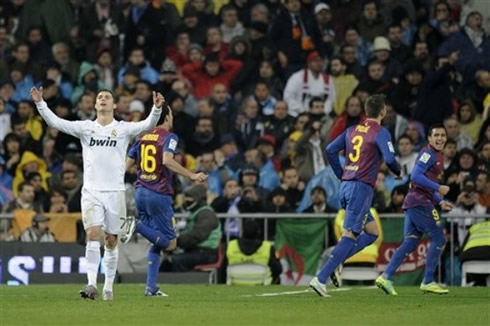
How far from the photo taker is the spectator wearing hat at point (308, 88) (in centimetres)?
2780

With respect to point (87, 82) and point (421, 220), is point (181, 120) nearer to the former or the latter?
point (87, 82)

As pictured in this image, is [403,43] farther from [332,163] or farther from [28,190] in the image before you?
[332,163]

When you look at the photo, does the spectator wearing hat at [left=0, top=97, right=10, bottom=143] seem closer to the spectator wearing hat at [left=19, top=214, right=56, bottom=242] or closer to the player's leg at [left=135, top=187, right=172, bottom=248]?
the spectator wearing hat at [left=19, top=214, right=56, bottom=242]

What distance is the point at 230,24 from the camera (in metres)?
29.5

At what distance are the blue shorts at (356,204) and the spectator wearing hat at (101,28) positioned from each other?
1192 cm

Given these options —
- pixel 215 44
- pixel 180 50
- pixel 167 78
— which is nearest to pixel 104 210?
pixel 167 78

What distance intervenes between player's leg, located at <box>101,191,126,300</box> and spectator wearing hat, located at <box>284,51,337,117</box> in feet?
35.0

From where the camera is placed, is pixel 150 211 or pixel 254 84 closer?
pixel 150 211

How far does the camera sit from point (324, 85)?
27797 millimetres

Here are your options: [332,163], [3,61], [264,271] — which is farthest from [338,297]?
[3,61]

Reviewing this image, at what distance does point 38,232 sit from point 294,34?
22.3ft

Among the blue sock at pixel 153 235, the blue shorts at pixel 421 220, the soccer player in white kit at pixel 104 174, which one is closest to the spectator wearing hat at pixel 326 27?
the blue shorts at pixel 421 220

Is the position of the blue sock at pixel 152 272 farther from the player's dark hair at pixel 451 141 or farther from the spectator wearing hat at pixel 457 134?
the spectator wearing hat at pixel 457 134

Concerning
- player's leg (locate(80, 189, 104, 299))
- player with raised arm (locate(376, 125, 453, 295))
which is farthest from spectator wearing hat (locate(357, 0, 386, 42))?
player's leg (locate(80, 189, 104, 299))
